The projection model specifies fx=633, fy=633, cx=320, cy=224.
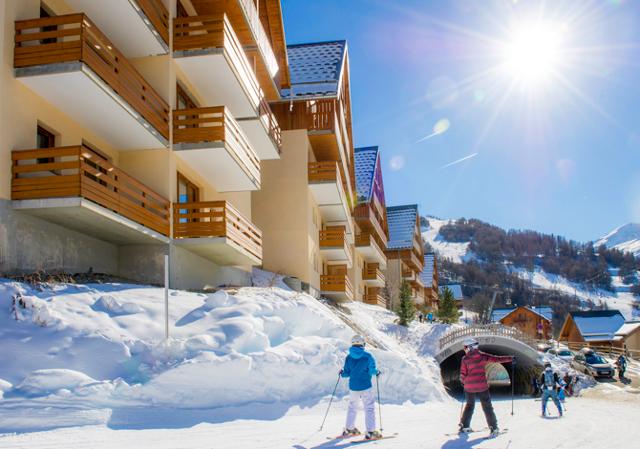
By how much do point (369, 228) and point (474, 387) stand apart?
127 feet

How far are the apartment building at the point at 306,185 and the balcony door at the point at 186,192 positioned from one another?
27.3ft

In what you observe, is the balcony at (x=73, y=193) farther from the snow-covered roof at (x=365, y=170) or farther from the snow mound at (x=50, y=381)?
the snow-covered roof at (x=365, y=170)

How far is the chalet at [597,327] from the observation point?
70438 millimetres

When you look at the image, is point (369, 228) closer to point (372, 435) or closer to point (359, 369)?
point (359, 369)

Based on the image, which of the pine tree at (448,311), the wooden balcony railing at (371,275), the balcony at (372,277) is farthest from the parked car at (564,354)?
the wooden balcony railing at (371,275)

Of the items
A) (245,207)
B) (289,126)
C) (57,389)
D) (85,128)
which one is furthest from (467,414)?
(289,126)

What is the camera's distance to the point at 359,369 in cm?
938

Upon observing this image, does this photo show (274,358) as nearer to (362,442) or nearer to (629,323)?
(362,442)

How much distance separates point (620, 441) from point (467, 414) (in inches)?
89.7

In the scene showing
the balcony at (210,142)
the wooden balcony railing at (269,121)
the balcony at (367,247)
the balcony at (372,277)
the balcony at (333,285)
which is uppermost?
the wooden balcony railing at (269,121)

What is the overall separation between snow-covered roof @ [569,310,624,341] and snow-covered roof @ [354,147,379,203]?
3650 cm

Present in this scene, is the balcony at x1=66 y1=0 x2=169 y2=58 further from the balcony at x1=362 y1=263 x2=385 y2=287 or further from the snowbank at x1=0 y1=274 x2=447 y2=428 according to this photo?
the balcony at x1=362 y1=263 x2=385 y2=287

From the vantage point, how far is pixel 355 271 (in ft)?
143

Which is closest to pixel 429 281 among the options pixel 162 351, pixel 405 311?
pixel 405 311
